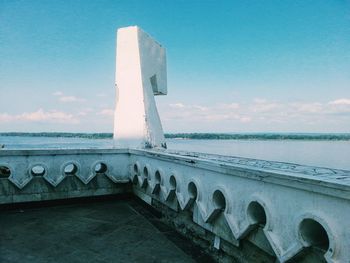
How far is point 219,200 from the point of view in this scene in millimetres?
4867

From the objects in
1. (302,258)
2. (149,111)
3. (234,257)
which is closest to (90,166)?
(149,111)

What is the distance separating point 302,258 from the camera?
3248 mm

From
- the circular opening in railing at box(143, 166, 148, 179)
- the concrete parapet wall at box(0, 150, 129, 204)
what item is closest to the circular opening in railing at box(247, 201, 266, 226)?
the circular opening in railing at box(143, 166, 148, 179)

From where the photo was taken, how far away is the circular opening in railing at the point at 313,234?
10.3 ft

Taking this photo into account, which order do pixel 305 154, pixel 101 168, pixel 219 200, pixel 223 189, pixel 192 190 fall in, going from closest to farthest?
pixel 223 189 → pixel 219 200 → pixel 192 190 → pixel 101 168 → pixel 305 154

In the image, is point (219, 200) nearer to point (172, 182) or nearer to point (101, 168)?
point (172, 182)

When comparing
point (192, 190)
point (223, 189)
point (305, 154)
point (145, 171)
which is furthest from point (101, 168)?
point (305, 154)

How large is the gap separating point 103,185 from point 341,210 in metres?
6.93

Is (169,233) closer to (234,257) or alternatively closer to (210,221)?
(210,221)

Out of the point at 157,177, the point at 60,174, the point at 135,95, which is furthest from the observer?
the point at 135,95

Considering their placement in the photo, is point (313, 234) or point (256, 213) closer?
point (313, 234)

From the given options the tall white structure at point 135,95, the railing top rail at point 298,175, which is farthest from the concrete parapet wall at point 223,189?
the tall white structure at point 135,95

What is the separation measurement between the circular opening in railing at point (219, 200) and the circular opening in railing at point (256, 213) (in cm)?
75

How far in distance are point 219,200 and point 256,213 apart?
87cm
